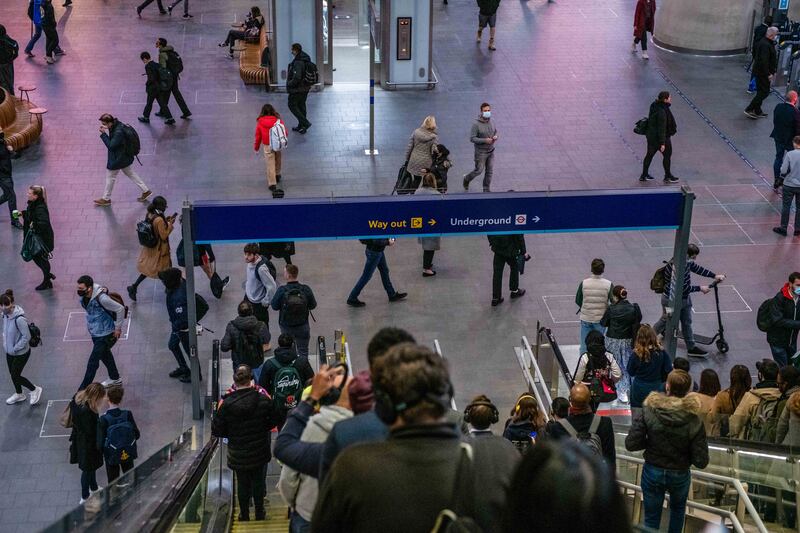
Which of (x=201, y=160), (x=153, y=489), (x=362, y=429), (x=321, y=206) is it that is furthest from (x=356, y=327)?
(x=362, y=429)

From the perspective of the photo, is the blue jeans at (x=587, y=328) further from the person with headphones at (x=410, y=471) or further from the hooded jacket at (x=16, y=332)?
the person with headphones at (x=410, y=471)

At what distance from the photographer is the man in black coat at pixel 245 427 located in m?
9.07

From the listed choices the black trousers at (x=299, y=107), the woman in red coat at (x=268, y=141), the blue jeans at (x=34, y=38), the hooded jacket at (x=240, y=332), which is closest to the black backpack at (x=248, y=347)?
the hooded jacket at (x=240, y=332)

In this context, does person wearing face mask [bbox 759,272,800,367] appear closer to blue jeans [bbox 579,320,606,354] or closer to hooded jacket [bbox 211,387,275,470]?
blue jeans [bbox 579,320,606,354]

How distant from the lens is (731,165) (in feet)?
62.8

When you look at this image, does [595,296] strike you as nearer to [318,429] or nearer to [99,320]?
[99,320]

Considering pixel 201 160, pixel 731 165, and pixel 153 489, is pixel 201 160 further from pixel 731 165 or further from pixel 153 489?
pixel 153 489

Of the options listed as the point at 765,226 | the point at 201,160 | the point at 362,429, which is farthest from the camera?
the point at 201,160

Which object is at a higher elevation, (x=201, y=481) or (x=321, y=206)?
(x=321, y=206)

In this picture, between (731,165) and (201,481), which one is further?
(731,165)

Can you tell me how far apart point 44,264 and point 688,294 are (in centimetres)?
775

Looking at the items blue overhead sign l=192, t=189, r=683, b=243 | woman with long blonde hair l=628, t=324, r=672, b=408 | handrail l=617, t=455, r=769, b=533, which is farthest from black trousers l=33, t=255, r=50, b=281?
handrail l=617, t=455, r=769, b=533

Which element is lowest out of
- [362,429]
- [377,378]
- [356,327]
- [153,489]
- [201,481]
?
[356,327]

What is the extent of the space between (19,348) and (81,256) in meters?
3.73
